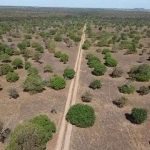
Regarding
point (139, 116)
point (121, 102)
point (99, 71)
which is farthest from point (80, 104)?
point (99, 71)

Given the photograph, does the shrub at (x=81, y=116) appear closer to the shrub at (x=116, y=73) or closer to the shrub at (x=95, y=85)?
the shrub at (x=95, y=85)

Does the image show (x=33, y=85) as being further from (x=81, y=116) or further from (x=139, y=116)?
(x=139, y=116)

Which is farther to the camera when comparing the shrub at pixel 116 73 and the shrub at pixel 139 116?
the shrub at pixel 116 73

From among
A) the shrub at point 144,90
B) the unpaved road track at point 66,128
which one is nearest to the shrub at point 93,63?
the unpaved road track at point 66,128

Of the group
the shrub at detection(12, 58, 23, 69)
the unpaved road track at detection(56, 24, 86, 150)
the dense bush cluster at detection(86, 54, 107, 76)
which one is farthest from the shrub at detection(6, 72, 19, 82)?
the dense bush cluster at detection(86, 54, 107, 76)

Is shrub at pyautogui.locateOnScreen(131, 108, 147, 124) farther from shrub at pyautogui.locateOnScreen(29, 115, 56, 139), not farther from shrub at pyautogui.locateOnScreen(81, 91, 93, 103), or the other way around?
shrub at pyautogui.locateOnScreen(29, 115, 56, 139)
